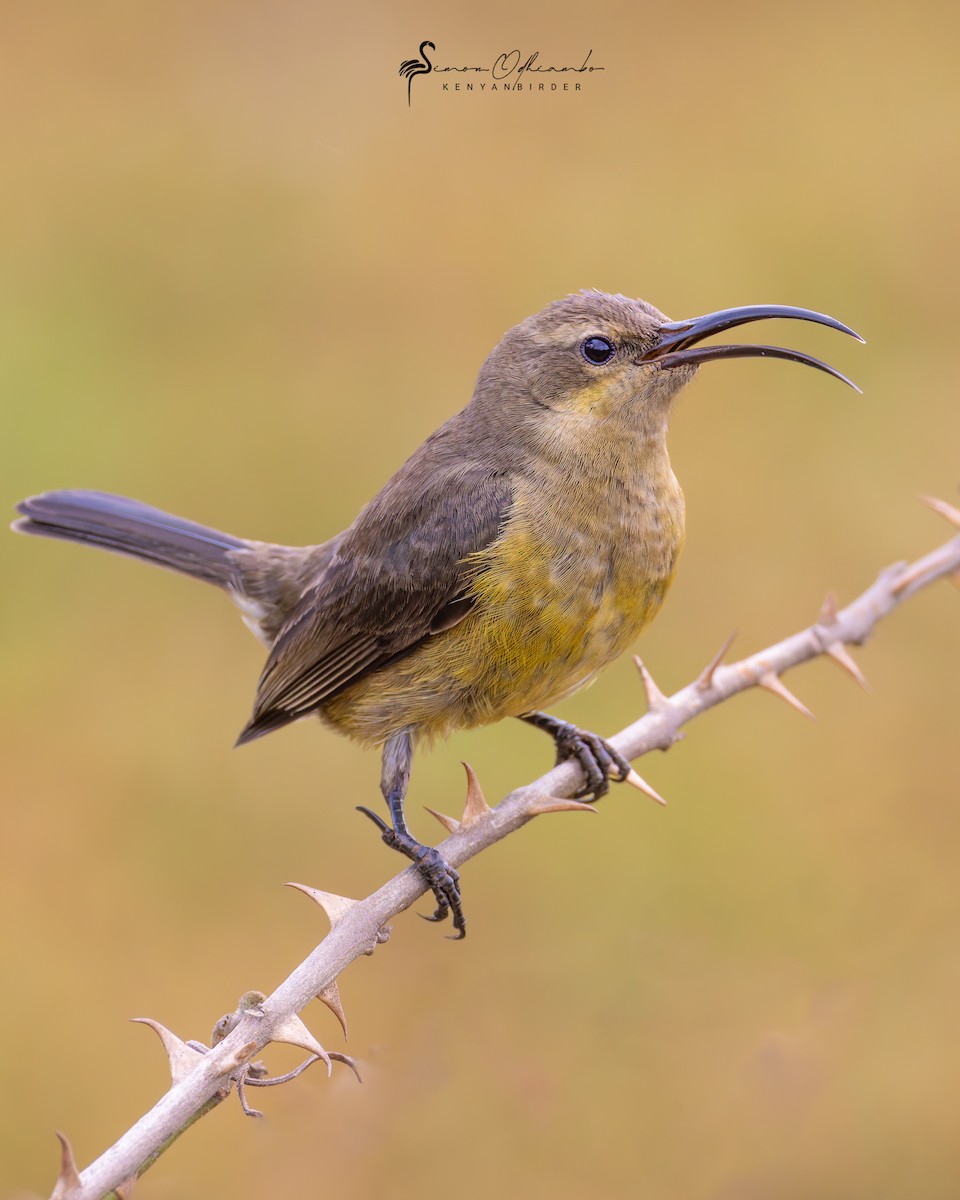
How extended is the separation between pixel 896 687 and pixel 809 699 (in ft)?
1.36

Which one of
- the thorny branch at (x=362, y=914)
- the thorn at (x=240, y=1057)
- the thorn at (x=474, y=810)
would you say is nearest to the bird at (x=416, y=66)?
the thorny branch at (x=362, y=914)

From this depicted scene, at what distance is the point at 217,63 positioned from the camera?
9.24m

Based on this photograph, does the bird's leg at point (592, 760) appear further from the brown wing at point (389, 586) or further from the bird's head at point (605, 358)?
the bird's head at point (605, 358)

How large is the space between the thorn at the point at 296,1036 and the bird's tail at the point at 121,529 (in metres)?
2.87

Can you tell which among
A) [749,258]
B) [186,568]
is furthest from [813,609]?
[186,568]

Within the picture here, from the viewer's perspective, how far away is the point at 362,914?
2768mm

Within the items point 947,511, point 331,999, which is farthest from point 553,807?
point 947,511

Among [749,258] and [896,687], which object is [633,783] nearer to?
[896,687]

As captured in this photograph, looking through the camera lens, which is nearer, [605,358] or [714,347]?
[714,347]

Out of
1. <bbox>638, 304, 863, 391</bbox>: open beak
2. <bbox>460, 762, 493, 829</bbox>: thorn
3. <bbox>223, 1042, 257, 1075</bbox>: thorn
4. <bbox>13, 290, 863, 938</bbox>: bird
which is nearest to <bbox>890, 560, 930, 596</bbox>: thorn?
<bbox>638, 304, 863, 391</bbox>: open beak

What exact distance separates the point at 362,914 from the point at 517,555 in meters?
1.36

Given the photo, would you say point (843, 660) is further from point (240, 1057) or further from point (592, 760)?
point (240, 1057)

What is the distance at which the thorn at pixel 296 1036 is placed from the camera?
93.1 inches

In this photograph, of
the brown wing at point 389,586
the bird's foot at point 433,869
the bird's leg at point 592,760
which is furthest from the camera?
the bird's leg at point 592,760
